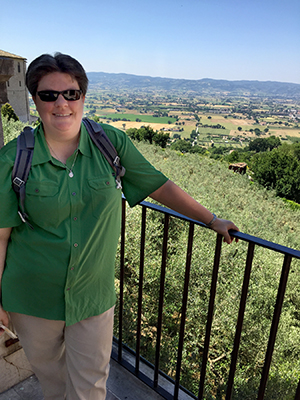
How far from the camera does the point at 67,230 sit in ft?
3.52

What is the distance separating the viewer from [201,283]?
9750 mm

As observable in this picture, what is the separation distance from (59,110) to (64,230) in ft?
1.28

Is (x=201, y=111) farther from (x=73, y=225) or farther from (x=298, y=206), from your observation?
(x=73, y=225)

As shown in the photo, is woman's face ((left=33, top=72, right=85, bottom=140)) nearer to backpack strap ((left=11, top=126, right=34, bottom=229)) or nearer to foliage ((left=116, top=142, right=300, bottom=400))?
backpack strap ((left=11, top=126, right=34, bottom=229))

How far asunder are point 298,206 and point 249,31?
9446 cm

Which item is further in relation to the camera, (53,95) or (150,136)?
(150,136)

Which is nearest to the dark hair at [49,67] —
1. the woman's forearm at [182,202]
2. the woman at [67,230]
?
the woman at [67,230]

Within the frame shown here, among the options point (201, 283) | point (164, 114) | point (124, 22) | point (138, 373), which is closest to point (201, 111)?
point (164, 114)

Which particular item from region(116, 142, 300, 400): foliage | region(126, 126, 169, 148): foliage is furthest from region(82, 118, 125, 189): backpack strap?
region(126, 126, 169, 148): foliage

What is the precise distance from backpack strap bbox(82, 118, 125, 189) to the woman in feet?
0.07

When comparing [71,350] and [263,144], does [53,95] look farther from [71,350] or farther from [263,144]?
[263,144]

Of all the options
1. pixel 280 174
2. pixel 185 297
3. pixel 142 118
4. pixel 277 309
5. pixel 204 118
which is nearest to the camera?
pixel 277 309

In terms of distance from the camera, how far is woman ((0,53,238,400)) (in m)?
1.05

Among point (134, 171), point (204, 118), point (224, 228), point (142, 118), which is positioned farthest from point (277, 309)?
point (204, 118)
